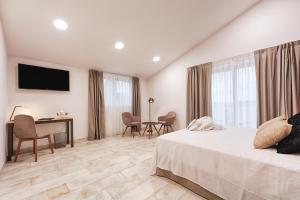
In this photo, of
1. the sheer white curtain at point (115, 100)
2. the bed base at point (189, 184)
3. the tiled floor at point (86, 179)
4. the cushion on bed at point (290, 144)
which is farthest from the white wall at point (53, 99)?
the cushion on bed at point (290, 144)

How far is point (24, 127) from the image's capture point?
285cm

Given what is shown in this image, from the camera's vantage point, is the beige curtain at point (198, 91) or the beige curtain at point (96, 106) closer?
the beige curtain at point (198, 91)

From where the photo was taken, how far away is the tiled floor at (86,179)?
69.7 inches

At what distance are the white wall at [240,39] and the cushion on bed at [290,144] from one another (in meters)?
2.52

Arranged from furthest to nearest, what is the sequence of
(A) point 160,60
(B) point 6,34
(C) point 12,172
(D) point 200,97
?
(A) point 160,60 → (D) point 200,97 → (B) point 6,34 → (C) point 12,172

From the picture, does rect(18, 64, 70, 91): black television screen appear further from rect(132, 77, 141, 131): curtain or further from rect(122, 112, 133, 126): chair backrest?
rect(132, 77, 141, 131): curtain

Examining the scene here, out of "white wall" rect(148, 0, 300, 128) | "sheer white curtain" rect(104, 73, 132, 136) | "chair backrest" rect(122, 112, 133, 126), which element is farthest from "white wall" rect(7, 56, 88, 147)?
"white wall" rect(148, 0, 300, 128)

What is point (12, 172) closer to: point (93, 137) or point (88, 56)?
point (93, 137)

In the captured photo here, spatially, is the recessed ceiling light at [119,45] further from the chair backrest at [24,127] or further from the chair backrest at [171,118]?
the chair backrest at [171,118]

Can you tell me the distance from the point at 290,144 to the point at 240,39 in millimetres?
3007

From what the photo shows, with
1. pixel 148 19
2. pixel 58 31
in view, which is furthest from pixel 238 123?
pixel 58 31

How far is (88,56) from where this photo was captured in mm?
3895

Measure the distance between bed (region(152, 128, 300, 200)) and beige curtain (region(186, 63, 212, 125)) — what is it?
246 cm

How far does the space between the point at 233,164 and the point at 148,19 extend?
9.52ft
